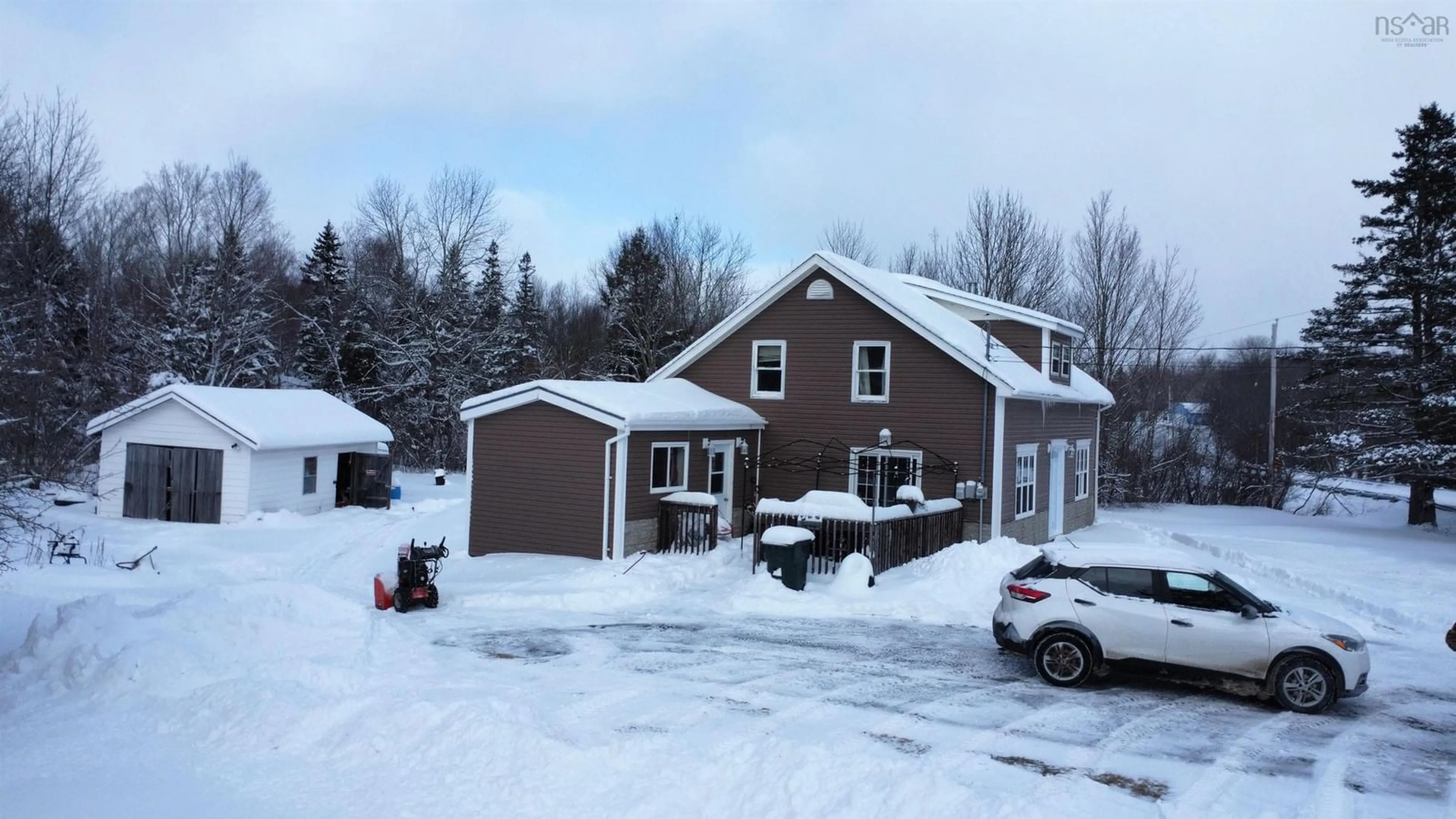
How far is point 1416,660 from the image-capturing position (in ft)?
40.5

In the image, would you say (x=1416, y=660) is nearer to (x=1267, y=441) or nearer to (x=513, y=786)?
(x=513, y=786)

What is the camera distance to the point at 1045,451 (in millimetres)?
24172

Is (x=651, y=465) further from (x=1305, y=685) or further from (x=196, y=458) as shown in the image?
(x=196, y=458)

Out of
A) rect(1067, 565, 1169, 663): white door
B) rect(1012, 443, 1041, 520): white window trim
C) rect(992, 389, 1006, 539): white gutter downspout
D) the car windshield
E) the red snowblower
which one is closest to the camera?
the car windshield

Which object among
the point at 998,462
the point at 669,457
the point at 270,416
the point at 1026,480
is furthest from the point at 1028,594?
the point at 270,416

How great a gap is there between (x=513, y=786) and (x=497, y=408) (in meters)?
13.5

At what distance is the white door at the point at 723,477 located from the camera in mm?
22141

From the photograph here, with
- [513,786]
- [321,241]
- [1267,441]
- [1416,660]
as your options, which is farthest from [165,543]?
[1267,441]

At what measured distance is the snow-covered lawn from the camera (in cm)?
705

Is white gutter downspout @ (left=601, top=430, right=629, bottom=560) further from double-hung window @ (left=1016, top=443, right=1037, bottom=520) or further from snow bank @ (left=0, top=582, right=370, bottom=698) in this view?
double-hung window @ (left=1016, top=443, right=1037, bottom=520)

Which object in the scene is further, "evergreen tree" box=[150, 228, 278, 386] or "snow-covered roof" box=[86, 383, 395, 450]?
"evergreen tree" box=[150, 228, 278, 386]

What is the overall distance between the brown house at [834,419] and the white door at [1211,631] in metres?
9.81

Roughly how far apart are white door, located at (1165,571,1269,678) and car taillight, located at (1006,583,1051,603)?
1.38m

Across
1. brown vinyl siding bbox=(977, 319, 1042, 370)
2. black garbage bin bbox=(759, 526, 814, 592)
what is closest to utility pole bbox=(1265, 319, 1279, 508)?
brown vinyl siding bbox=(977, 319, 1042, 370)
